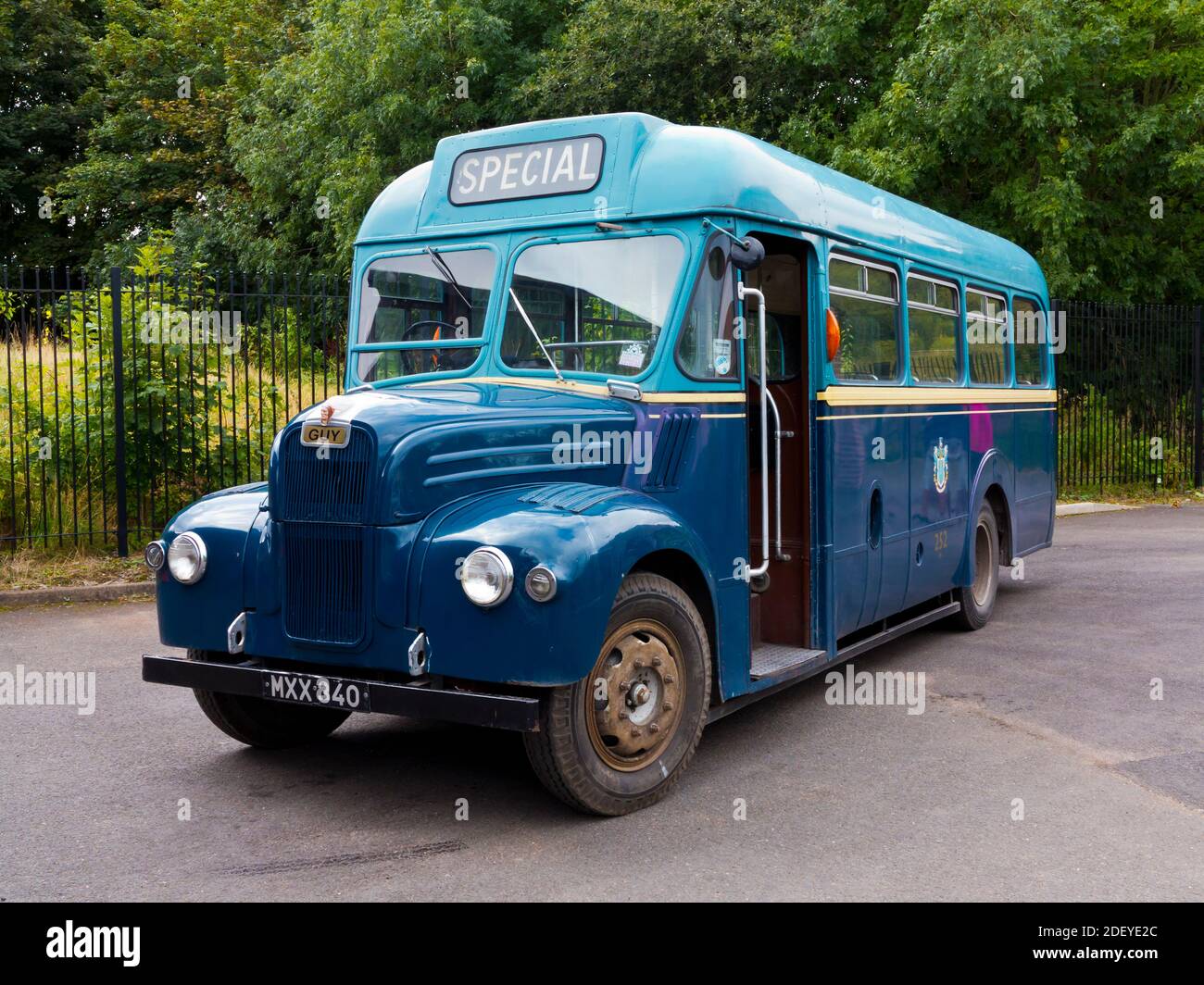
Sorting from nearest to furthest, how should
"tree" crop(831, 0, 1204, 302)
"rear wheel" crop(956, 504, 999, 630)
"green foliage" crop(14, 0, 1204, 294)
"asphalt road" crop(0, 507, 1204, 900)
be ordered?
"asphalt road" crop(0, 507, 1204, 900)
"rear wheel" crop(956, 504, 999, 630)
"tree" crop(831, 0, 1204, 302)
"green foliage" crop(14, 0, 1204, 294)

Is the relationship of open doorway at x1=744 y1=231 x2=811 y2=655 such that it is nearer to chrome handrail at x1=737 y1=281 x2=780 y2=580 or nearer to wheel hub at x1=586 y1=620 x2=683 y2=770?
chrome handrail at x1=737 y1=281 x2=780 y2=580

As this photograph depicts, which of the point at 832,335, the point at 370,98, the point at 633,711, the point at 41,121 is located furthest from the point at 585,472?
the point at 41,121

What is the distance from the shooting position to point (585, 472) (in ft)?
17.0

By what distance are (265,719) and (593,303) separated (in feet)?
8.22

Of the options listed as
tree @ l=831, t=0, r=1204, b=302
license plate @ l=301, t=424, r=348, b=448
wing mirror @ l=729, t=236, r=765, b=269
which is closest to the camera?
license plate @ l=301, t=424, r=348, b=448

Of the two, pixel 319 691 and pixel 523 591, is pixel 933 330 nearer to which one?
pixel 523 591

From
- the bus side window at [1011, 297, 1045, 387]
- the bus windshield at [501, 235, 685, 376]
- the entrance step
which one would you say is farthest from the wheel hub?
the bus side window at [1011, 297, 1045, 387]

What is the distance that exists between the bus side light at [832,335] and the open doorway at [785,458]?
137 millimetres

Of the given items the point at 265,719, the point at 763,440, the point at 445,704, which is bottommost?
the point at 265,719

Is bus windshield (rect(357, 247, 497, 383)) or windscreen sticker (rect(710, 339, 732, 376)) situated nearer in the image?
windscreen sticker (rect(710, 339, 732, 376))

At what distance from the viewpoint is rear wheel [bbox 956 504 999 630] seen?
8852 mm

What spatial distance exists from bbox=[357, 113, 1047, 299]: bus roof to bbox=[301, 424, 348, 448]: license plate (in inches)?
62.6

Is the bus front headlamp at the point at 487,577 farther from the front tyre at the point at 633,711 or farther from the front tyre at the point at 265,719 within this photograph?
the front tyre at the point at 265,719
